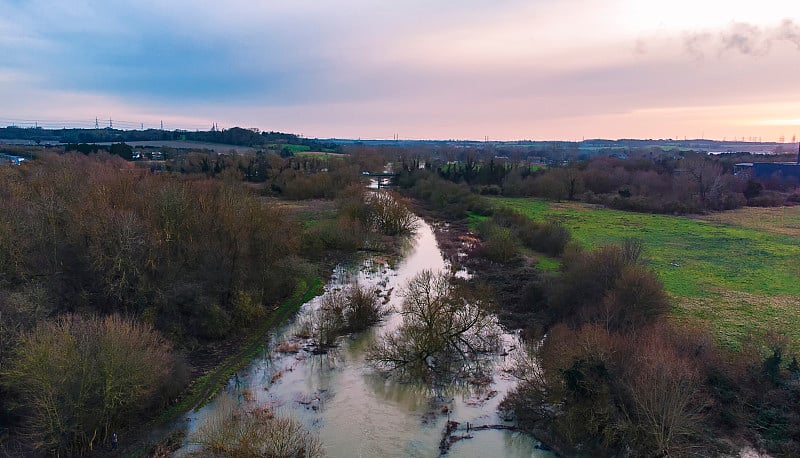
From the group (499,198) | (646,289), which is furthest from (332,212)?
(646,289)

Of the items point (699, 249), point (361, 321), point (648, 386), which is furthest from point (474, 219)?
point (648, 386)

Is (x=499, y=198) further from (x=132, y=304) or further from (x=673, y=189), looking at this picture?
(x=132, y=304)

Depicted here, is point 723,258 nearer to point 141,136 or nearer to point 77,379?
point 77,379

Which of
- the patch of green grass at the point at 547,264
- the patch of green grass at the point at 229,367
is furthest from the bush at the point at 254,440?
the patch of green grass at the point at 547,264

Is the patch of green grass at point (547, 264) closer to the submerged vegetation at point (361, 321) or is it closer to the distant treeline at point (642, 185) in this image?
the submerged vegetation at point (361, 321)

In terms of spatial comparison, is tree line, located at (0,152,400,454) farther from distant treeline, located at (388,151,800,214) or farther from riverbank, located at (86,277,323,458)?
distant treeline, located at (388,151,800,214)

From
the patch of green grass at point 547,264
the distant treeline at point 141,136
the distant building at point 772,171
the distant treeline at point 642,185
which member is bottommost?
the patch of green grass at point 547,264
